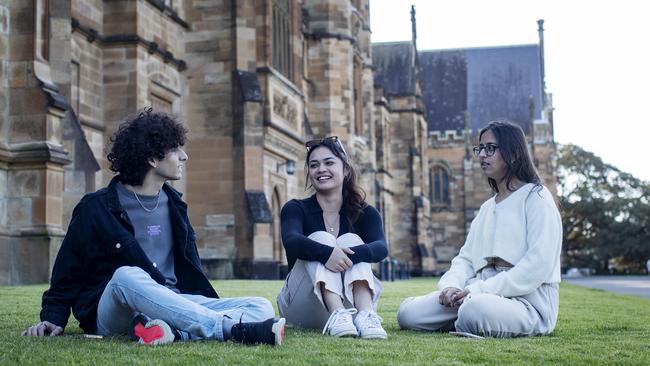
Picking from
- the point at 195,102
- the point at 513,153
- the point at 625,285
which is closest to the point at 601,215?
the point at 625,285

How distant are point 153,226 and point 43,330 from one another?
2.85 ft

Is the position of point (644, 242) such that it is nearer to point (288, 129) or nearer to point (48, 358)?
point (288, 129)

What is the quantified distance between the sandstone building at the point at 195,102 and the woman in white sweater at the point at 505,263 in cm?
832

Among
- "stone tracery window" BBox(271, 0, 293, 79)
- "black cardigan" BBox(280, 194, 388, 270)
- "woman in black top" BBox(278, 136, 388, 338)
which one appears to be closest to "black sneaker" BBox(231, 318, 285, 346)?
"woman in black top" BBox(278, 136, 388, 338)

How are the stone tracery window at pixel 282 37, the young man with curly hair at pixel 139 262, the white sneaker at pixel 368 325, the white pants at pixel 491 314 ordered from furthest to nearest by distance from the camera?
the stone tracery window at pixel 282 37 < the white pants at pixel 491 314 < the white sneaker at pixel 368 325 < the young man with curly hair at pixel 139 262

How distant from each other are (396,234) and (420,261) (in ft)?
6.98

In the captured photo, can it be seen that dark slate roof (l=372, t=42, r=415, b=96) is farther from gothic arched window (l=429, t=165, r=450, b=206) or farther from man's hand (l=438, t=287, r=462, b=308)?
man's hand (l=438, t=287, r=462, b=308)

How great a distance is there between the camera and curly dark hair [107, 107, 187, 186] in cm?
561

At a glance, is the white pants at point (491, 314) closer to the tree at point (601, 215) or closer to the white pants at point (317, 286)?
the white pants at point (317, 286)

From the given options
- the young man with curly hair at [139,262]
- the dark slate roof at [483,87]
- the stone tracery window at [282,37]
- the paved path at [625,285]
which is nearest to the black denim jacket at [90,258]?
the young man with curly hair at [139,262]

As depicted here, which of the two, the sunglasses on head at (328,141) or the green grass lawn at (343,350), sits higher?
the sunglasses on head at (328,141)

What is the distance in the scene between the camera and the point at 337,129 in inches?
1216

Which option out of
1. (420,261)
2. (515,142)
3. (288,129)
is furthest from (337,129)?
(515,142)

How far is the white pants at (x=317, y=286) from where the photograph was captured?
6.11 m
